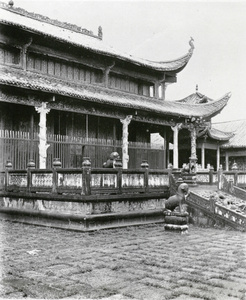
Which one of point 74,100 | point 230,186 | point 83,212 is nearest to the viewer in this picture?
point 83,212

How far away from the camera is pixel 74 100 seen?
15.4 m

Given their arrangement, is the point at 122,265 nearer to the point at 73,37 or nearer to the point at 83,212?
the point at 83,212

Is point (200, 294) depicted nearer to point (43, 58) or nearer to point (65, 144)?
point (65, 144)

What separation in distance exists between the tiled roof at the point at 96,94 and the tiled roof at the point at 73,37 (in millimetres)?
1538

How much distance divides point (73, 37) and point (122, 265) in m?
15.7

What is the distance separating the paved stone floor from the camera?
193 inches

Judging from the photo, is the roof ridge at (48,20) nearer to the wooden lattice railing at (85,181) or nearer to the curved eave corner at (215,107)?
the curved eave corner at (215,107)

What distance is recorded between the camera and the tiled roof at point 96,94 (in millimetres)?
13734

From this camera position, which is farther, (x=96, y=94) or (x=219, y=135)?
(x=219, y=135)

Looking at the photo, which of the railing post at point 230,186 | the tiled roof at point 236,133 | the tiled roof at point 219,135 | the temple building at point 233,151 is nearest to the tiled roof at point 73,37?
the tiled roof at point 219,135

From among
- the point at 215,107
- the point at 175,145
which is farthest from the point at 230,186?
the point at 215,107

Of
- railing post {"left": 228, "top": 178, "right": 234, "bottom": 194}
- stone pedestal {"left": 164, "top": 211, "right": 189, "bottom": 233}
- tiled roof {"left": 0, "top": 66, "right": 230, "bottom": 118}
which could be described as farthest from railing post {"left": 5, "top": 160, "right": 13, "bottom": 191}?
railing post {"left": 228, "top": 178, "right": 234, "bottom": 194}

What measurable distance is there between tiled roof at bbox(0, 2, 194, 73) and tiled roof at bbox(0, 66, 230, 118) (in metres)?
1.54

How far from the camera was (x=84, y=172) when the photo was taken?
1024 centimetres
